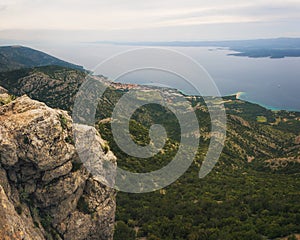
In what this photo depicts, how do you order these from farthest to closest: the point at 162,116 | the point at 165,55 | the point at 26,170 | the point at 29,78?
the point at 162,116
the point at 29,78
the point at 165,55
the point at 26,170

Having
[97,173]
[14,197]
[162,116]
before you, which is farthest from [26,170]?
[162,116]

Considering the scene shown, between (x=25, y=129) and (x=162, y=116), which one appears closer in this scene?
(x=25, y=129)

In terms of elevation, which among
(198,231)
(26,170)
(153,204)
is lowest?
(153,204)

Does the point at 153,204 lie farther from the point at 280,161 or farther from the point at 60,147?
the point at 280,161

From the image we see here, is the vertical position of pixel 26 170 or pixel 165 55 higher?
pixel 165 55

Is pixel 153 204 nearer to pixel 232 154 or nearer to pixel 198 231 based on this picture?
pixel 198 231

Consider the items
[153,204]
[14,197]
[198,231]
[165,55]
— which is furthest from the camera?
[153,204]

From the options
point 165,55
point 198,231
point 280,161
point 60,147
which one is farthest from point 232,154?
point 60,147
